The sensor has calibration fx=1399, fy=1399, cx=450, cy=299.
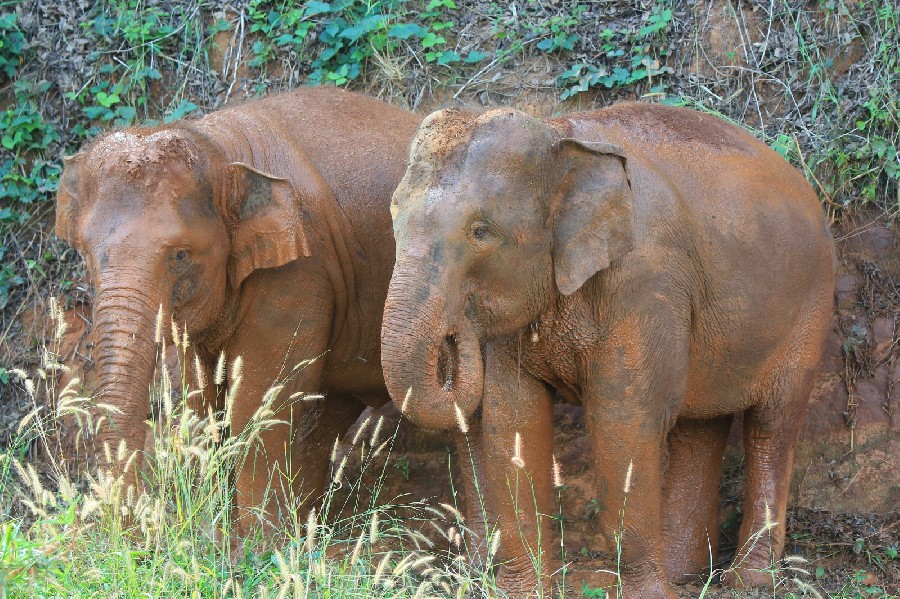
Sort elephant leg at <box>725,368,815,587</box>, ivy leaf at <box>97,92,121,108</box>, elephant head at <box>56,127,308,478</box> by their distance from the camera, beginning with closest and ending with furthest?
elephant head at <box>56,127,308,478</box>, elephant leg at <box>725,368,815,587</box>, ivy leaf at <box>97,92,121,108</box>

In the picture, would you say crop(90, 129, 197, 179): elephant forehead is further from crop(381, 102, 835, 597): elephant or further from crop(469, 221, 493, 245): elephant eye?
crop(469, 221, 493, 245): elephant eye

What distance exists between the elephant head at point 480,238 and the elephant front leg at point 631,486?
0.50 m

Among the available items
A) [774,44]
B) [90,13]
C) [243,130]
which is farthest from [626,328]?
[90,13]

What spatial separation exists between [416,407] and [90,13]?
4.77m

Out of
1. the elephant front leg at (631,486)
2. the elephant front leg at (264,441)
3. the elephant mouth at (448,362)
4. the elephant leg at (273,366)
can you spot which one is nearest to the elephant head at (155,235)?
the elephant leg at (273,366)

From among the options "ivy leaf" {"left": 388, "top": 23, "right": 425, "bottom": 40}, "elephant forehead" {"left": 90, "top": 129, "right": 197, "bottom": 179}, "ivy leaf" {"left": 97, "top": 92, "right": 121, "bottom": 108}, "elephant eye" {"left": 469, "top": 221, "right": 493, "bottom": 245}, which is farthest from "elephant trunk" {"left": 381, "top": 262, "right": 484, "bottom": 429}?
"ivy leaf" {"left": 97, "top": 92, "right": 121, "bottom": 108}

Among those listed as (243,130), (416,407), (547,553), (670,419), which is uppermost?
(243,130)

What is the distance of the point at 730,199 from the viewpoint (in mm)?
5914

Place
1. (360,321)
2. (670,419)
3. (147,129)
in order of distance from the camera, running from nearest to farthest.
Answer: (670,419)
(147,129)
(360,321)

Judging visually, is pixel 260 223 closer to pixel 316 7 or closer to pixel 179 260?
pixel 179 260

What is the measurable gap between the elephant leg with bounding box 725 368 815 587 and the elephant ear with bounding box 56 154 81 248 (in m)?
3.11

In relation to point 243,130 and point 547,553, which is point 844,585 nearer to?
point 547,553

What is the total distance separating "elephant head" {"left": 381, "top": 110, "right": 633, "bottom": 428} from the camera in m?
4.81

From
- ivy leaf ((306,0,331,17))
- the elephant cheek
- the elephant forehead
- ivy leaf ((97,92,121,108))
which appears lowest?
the elephant cheek
